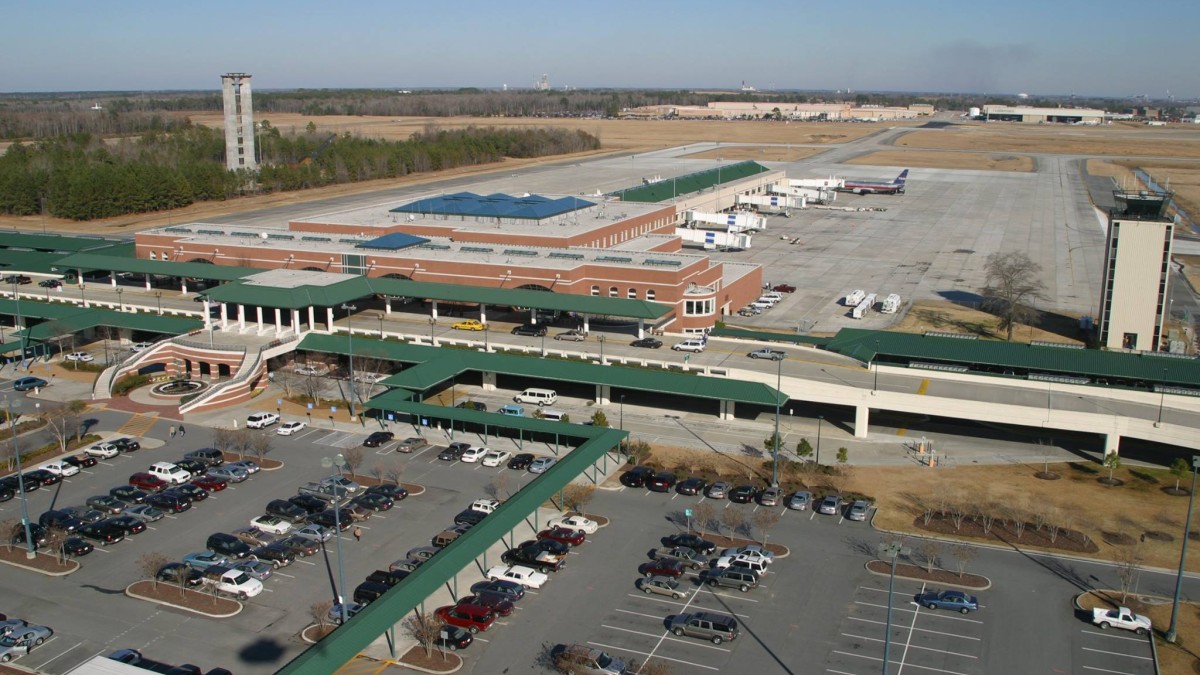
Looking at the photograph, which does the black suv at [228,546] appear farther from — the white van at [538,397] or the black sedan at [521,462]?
the white van at [538,397]

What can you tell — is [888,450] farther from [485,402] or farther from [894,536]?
[485,402]

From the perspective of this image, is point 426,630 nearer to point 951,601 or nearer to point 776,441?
point 951,601

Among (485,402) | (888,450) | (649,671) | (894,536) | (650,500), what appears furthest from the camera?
(485,402)

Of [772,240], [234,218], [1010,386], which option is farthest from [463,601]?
[234,218]

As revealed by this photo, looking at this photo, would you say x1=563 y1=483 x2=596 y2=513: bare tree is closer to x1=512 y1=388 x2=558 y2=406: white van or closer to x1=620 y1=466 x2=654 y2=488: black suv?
x1=620 y1=466 x2=654 y2=488: black suv

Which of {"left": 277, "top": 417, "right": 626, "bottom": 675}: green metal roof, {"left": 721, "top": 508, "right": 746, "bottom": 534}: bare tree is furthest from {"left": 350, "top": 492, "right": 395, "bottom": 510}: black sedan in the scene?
{"left": 721, "top": 508, "right": 746, "bottom": 534}: bare tree

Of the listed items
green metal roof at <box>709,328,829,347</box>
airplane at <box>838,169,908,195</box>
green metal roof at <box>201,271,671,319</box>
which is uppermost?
airplane at <box>838,169,908,195</box>

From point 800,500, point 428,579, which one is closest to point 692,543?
point 800,500
